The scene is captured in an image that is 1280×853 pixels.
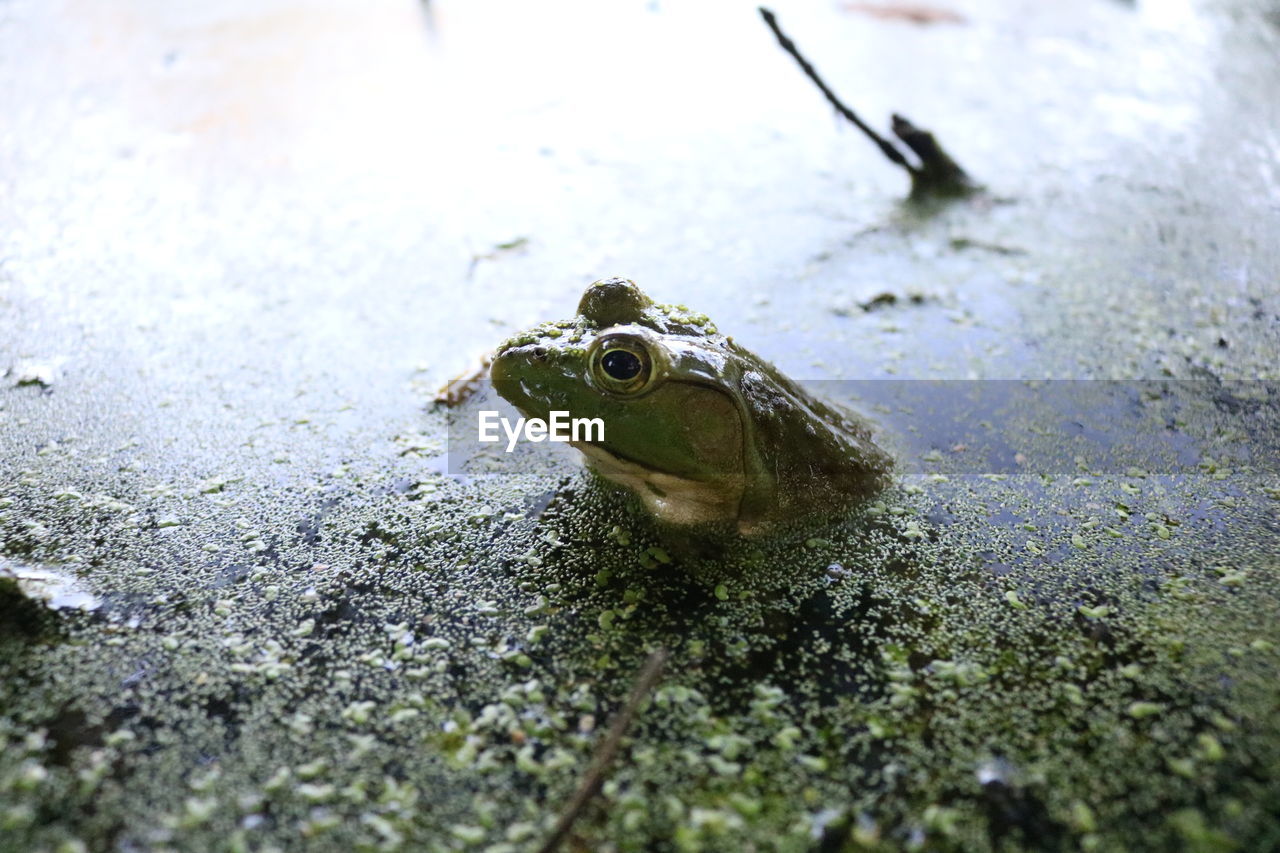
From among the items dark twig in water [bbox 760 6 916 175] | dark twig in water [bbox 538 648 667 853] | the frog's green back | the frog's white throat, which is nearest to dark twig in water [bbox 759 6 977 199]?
dark twig in water [bbox 760 6 916 175]

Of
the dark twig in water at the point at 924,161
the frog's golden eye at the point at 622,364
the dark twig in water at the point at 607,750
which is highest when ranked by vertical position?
the frog's golden eye at the point at 622,364

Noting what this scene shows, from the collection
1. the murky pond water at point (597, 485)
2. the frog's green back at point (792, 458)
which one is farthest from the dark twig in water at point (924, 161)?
the frog's green back at point (792, 458)

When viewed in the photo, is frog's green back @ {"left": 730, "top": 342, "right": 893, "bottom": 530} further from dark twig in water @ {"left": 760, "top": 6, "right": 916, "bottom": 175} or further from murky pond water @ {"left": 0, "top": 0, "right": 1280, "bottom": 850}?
dark twig in water @ {"left": 760, "top": 6, "right": 916, "bottom": 175}

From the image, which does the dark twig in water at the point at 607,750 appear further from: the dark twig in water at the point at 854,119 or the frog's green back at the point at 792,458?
the dark twig in water at the point at 854,119

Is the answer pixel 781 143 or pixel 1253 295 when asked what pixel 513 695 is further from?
pixel 781 143

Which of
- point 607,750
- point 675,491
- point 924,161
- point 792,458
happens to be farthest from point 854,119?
point 607,750

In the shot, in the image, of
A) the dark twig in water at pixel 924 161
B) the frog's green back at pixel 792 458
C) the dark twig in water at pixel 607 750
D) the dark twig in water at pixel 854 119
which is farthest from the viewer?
the dark twig in water at pixel 924 161
